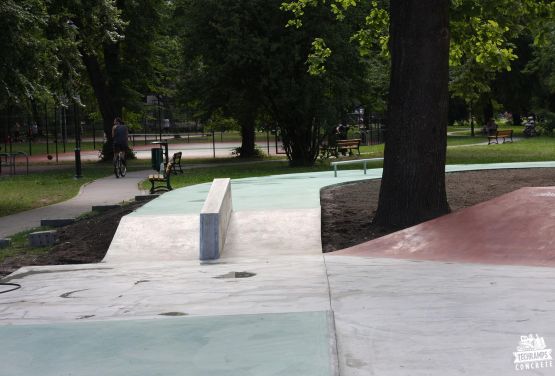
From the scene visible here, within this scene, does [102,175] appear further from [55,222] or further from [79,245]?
[79,245]

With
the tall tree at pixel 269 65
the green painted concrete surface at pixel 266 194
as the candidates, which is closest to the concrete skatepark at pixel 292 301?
the green painted concrete surface at pixel 266 194

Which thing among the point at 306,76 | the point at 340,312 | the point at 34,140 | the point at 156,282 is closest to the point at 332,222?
the point at 156,282

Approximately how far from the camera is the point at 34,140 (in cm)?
6706

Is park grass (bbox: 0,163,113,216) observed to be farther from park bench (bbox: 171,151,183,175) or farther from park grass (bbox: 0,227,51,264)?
park grass (bbox: 0,227,51,264)

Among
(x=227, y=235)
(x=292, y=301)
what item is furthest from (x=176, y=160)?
(x=292, y=301)

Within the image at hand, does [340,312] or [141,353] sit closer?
[141,353]

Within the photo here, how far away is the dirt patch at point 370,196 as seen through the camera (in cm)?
1183

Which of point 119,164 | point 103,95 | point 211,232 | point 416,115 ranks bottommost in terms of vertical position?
point 211,232

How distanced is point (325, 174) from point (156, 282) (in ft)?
42.9

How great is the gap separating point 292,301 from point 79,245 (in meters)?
5.67

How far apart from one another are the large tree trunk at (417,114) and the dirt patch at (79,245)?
4.15m

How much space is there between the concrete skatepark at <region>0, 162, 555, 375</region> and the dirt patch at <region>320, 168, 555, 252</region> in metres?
0.41

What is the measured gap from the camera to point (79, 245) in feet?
39.6

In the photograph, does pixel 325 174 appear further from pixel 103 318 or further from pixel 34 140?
pixel 34 140
